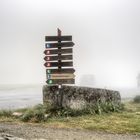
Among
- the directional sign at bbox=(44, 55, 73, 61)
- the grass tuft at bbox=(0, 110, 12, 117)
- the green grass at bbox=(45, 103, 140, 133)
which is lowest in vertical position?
the green grass at bbox=(45, 103, 140, 133)

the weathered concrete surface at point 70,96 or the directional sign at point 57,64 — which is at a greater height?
the directional sign at point 57,64

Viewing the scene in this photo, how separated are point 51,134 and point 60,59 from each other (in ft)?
23.9

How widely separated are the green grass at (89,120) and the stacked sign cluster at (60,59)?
2040mm

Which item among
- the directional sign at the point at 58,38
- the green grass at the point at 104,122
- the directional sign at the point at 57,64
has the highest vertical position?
the directional sign at the point at 58,38

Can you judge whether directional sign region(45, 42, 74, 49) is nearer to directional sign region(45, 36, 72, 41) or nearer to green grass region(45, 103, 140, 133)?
directional sign region(45, 36, 72, 41)

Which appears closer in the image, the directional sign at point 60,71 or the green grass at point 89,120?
the green grass at point 89,120

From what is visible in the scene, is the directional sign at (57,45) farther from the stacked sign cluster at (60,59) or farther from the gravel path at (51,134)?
the gravel path at (51,134)

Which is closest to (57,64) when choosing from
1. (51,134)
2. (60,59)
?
(60,59)

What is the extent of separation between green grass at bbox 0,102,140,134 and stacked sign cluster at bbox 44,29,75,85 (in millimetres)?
2040

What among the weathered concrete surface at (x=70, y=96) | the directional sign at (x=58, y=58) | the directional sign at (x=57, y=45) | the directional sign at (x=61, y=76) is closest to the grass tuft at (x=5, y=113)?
the weathered concrete surface at (x=70, y=96)

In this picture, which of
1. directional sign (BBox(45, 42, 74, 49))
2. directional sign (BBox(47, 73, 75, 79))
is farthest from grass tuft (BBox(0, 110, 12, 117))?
directional sign (BBox(45, 42, 74, 49))

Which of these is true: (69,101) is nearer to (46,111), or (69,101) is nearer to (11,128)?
(46,111)

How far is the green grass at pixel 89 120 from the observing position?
682 inches

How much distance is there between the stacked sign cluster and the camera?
21.8m
